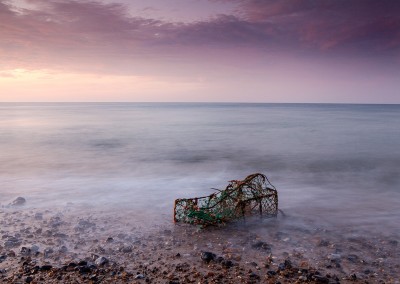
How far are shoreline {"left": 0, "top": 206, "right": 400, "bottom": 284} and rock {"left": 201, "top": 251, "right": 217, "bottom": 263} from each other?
3 cm

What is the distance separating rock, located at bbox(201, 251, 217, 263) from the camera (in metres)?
8.76

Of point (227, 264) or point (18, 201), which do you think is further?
point (18, 201)

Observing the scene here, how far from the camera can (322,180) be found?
1978 cm

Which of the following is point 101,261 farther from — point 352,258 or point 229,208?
point 352,258

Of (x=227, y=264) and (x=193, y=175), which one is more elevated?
(x=227, y=264)

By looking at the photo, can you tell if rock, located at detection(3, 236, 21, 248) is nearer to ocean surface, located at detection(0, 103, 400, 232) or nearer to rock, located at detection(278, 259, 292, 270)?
ocean surface, located at detection(0, 103, 400, 232)

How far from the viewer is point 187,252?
30.6 feet

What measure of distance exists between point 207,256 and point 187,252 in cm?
74

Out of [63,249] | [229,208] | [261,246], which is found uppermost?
[229,208]

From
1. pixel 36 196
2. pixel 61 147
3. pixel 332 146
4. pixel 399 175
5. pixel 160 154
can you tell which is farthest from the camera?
pixel 332 146

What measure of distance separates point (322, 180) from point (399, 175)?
5.59m

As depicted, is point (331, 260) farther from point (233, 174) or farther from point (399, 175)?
point (399, 175)

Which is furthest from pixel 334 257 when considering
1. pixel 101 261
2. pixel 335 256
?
pixel 101 261

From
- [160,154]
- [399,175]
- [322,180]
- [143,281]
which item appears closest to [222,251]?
[143,281]
